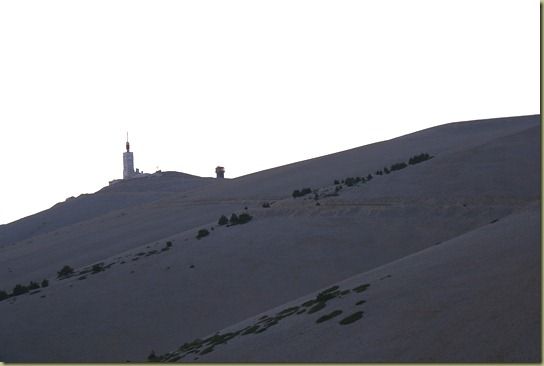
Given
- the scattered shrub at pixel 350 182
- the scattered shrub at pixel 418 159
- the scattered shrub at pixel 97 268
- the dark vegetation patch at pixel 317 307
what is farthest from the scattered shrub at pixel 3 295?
the scattered shrub at pixel 418 159

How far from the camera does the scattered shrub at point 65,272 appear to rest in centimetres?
4288

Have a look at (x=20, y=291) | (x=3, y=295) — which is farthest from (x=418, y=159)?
(x=3, y=295)

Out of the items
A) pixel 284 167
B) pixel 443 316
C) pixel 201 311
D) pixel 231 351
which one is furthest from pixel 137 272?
pixel 284 167

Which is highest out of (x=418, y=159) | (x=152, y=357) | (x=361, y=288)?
(x=418, y=159)

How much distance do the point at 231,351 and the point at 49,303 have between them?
50.9 feet

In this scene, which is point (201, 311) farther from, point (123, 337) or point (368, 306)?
point (368, 306)

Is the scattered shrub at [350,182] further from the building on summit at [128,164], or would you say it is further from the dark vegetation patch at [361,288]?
the building on summit at [128,164]

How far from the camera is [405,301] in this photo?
837 inches

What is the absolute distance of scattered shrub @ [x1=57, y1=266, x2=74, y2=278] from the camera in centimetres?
4288

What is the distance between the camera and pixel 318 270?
3450 centimetres

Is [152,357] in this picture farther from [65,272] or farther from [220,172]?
[220,172]

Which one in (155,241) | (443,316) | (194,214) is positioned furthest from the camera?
→ (194,214)

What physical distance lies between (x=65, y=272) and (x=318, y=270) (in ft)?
46.7

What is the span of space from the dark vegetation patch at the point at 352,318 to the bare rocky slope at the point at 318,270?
226 millimetres
